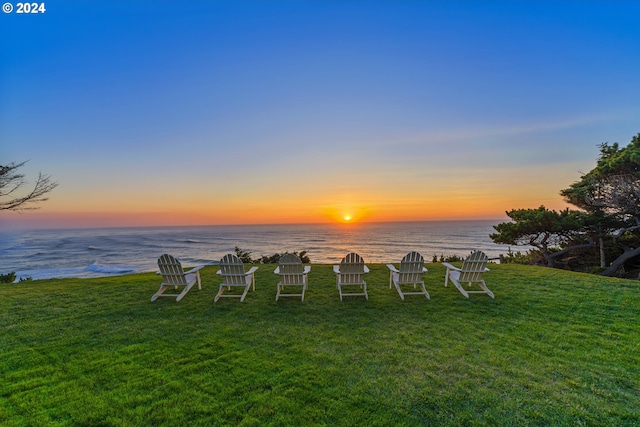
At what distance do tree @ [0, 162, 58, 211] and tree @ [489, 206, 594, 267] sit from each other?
19.9 m

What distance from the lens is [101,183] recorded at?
18.8 metres

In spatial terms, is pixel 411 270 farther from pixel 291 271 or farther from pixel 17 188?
pixel 17 188

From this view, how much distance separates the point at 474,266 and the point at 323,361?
4.59 metres

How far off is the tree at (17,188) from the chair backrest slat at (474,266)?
14.6 meters

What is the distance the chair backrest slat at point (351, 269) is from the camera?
555cm

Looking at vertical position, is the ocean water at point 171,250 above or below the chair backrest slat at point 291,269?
below

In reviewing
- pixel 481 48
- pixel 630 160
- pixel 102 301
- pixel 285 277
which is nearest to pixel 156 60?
pixel 102 301

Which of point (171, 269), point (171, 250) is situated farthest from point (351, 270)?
point (171, 250)

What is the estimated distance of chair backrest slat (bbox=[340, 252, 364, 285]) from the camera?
5.55 meters

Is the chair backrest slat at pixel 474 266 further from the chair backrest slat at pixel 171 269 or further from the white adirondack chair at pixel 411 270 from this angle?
the chair backrest slat at pixel 171 269

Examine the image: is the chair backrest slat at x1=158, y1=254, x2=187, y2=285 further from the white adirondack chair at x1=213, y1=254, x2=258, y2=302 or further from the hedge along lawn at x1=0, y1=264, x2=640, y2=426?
the white adirondack chair at x1=213, y1=254, x2=258, y2=302

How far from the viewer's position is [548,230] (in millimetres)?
11133

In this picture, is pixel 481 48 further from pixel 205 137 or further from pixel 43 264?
pixel 43 264

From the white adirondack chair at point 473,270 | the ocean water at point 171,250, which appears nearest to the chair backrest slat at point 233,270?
the white adirondack chair at point 473,270
